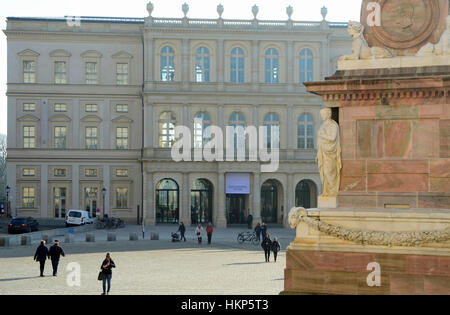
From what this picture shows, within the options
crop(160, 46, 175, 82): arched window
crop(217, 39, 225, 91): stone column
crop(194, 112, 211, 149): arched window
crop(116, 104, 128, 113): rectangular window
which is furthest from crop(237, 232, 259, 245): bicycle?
crop(116, 104, 128, 113): rectangular window

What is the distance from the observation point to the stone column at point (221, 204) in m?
62.8

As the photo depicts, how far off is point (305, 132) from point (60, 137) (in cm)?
2273

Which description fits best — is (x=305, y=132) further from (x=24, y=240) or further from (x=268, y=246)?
(x=268, y=246)

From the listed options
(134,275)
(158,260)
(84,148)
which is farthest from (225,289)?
(84,148)

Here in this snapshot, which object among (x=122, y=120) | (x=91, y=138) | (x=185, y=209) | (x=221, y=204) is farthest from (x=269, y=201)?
(x=91, y=138)

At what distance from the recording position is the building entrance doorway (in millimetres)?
65688

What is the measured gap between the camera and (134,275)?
88.1ft

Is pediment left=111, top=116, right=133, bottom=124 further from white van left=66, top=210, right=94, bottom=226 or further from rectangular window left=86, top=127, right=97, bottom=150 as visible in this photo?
white van left=66, top=210, right=94, bottom=226

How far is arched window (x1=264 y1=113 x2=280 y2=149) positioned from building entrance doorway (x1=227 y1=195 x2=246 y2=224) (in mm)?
5667

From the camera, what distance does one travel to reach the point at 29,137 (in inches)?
2603

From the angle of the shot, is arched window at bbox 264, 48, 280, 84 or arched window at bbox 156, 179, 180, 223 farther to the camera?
arched window at bbox 156, 179, 180, 223

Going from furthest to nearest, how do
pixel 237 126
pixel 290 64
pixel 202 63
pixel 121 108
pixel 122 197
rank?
pixel 121 108
pixel 122 197
pixel 290 64
pixel 202 63
pixel 237 126

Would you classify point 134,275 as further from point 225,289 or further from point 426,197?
point 426,197

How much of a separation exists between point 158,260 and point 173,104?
3167 cm
